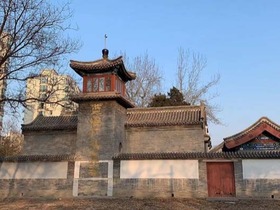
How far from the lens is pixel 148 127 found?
1911cm

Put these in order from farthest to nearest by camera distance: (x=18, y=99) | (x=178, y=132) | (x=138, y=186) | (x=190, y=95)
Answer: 1. (x=190, y=95)
2. (x=178, y=132)
3. (x=138, y=186)
4. (x=18, y=99)

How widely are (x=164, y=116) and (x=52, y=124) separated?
6871 mm

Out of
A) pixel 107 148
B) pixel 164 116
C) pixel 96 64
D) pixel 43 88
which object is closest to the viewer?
pixel 43 88

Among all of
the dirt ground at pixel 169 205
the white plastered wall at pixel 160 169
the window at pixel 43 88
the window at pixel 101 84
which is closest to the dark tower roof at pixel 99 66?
the window at pixel 101 84

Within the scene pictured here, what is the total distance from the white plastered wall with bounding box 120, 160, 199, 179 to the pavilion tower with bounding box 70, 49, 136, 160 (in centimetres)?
127

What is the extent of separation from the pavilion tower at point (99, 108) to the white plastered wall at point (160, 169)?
49.9 inches

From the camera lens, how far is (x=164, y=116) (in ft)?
64.7

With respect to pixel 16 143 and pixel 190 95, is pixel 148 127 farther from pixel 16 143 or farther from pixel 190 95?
pixel 16 143

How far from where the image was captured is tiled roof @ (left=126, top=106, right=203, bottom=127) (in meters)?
18.7

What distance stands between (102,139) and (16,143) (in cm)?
1533

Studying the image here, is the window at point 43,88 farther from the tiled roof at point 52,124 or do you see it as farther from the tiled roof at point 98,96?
the tiled roof at point 52,124

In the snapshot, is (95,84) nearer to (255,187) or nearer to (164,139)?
(164,139)

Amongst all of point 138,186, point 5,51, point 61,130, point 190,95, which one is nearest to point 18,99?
point 5,51

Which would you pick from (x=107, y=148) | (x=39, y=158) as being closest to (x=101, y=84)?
(x=107, y=148)
